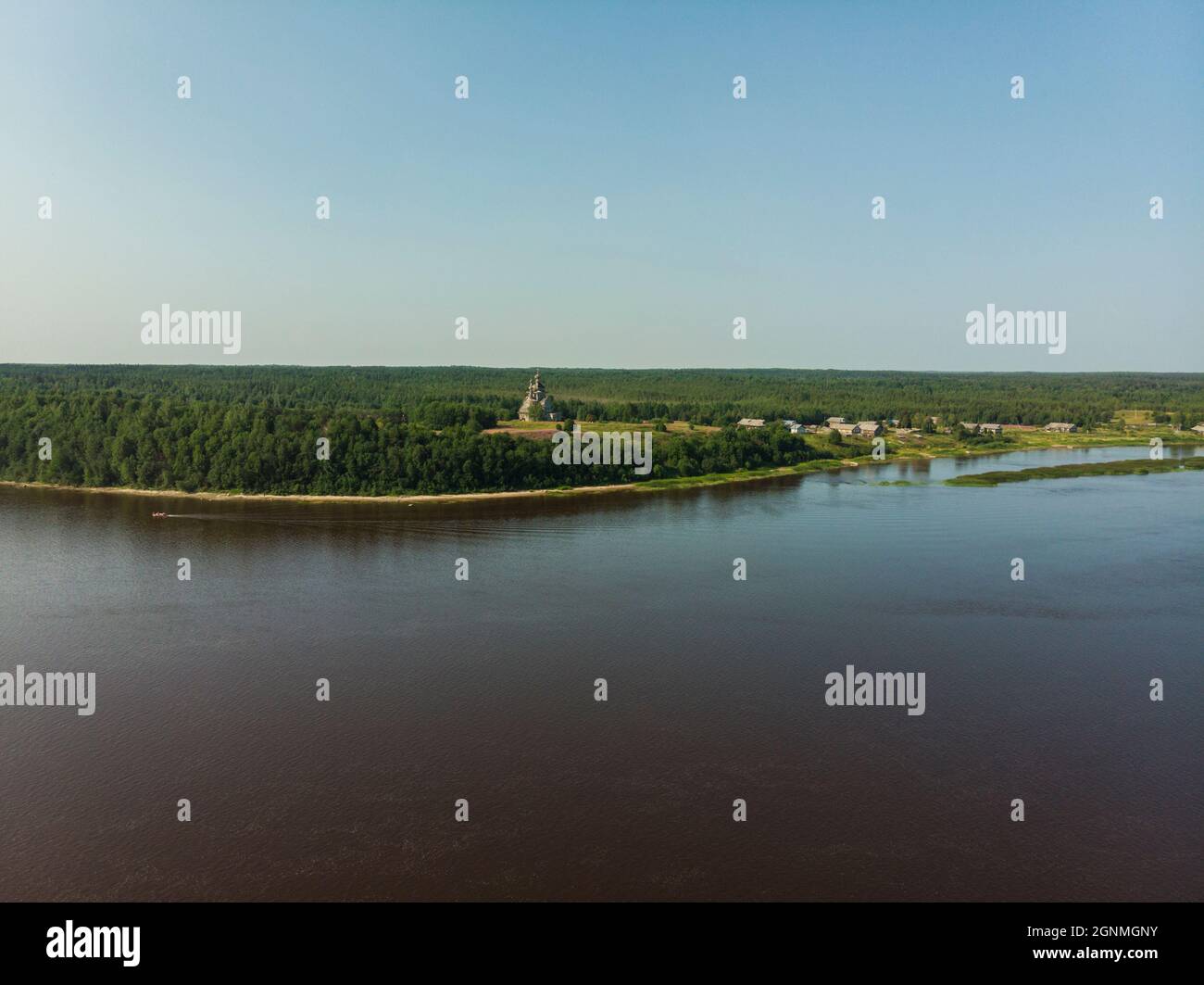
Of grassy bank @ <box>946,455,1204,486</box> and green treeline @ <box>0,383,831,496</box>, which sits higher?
green treeline @ <box>0,383,831,496</box>

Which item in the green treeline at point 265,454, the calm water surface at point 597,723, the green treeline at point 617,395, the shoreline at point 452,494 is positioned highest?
the green treeline at point 617,395

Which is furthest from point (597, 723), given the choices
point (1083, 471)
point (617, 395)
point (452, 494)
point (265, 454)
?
point (617, 395)

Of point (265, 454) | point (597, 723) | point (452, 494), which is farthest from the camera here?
point (265, 454)

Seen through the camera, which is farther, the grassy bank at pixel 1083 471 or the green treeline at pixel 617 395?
the green treeline at pixel 617 395

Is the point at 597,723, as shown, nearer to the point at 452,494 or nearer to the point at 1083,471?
the point at 452,494

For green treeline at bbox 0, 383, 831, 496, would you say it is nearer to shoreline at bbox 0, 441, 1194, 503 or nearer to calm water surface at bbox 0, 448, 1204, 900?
shoreline at bbox 0, 441, 1194, 503

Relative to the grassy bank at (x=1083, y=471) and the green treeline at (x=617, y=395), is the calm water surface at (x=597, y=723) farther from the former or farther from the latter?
the green treeline at (x=617, y=395)

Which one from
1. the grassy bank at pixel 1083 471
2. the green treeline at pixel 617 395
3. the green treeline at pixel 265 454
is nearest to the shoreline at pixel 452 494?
the green treeline at pixel 265 454

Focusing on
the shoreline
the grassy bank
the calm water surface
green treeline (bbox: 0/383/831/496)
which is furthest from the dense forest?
the grassy bank

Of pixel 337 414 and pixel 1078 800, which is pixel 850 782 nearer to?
pixel 1078 800

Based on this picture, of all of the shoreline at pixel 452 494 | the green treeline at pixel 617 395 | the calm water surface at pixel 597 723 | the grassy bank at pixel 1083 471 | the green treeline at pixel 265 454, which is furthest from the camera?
the green treeline at pixel 617 395
